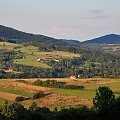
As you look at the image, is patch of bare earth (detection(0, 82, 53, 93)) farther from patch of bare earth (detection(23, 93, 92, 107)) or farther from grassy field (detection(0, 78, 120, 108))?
patch of bare earth (detection(23, 93, 92, 107))

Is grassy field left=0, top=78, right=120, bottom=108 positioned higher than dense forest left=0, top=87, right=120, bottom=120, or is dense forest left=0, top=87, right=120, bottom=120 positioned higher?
dense forest left=0, top=87, right=120, bottom=120

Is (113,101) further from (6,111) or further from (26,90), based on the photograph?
(26,90)

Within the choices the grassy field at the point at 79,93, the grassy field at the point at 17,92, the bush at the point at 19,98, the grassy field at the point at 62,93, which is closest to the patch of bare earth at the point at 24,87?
the grassy field at the point at 62,93

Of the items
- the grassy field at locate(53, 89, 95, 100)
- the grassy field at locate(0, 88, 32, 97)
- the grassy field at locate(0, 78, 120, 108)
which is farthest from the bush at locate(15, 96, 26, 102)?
the grassy field at locate(53, 89, 95, 100)

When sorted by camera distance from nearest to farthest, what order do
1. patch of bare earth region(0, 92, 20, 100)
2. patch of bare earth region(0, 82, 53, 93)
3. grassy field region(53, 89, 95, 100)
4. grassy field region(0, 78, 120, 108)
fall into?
grassy field region(0, 78, 120, 108) < grassy field region(53, 89, 95, 100) < patch of bare earth region(0, 92, 20, 100) < patch of bare earth region(0, 82, 53, 93)

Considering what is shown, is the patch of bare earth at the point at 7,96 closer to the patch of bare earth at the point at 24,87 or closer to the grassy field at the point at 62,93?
the grassy field at the point at 62,93

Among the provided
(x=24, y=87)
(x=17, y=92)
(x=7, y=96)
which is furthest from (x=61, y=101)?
(x=24, y=87)

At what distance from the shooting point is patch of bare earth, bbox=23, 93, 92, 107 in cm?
9988

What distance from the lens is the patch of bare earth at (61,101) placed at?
99875 mm

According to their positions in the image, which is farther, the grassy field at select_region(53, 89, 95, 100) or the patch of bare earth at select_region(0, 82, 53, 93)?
the patch of bare earth at select_region(0, 82, 53, 93)

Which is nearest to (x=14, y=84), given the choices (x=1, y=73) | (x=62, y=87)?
(x=62, y=87)

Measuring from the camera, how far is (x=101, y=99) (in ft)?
230

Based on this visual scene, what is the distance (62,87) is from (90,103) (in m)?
28.9

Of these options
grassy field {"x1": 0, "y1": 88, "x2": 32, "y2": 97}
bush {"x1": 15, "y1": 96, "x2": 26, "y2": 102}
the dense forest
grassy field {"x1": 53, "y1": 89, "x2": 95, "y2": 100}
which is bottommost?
bush {"x1": 15, "y1": 96, "x2": 26, "y2": 102}
